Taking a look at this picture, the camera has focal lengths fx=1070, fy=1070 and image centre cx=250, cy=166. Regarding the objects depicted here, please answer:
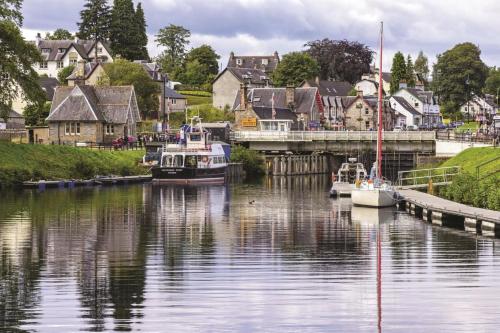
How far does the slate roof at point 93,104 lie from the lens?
116 m

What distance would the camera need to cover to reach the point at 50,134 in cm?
11694

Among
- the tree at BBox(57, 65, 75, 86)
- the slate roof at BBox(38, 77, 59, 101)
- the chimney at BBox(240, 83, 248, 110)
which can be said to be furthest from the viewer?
the tree at BBox(57, 65, 75, 86)

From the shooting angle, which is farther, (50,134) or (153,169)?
(50,134)

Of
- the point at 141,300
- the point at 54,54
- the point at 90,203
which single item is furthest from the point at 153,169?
the point at 54,54

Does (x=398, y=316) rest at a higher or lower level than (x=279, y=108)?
lower

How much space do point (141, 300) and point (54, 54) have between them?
154 m

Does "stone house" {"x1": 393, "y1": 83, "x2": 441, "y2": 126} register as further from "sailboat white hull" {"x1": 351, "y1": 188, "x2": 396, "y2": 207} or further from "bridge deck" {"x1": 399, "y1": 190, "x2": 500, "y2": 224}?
"sailboat white hull" {"x1": 351, "y1": 188, "x2": 396, "y2": 207}

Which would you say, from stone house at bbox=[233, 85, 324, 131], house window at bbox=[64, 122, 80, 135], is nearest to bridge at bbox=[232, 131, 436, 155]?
stone house at bbox=[233, 85, 324, 131]

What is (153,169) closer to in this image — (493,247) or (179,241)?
(179,241)

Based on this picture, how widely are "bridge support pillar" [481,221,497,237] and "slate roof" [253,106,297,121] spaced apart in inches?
3430

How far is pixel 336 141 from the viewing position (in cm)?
11644

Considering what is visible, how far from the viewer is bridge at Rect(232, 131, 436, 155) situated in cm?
11112

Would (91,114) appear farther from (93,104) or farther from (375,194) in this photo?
(375,194)

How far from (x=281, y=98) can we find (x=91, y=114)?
150 feet
